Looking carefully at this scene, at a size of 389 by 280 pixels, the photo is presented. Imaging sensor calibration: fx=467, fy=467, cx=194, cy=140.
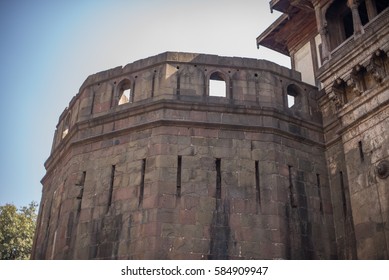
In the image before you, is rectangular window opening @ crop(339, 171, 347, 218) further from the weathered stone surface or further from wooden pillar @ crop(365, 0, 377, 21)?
wooden pillar @ crop(365, 0, 377, 21)

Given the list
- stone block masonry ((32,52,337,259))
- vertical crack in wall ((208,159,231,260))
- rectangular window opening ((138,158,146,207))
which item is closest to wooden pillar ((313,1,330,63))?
stone block masonry ((32,52,337,259))

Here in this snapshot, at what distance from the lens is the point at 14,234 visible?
93.4 ft

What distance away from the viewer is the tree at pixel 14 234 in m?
28.0

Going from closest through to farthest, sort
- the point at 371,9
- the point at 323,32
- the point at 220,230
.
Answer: the point at 220,230 < the point at 371,9 < the point at 323,32

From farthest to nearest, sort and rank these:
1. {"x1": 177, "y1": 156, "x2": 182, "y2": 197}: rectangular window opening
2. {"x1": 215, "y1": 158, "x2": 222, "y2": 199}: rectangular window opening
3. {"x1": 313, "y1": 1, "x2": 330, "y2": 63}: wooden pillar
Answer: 1. {"x1": 313, "y1": 1, "x2": 330, "y2": 63}: wooden pillar
2. {"x1": 215, "y1": 158, "x2": 222, "y2": 199}: rectangular window opening
3. {"x1": 177, "y1": 156, "x2": 182, "y2": 197}: rectangular window opening

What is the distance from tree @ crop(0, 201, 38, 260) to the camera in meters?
28.0

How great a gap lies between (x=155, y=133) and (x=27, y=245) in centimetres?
2048

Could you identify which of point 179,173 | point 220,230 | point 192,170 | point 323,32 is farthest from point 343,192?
point 323,32

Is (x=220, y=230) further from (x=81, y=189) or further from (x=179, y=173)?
(x=81, y=189)

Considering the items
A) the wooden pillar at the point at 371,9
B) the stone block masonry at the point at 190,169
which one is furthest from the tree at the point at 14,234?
the wooden pillar at the point at 371,9

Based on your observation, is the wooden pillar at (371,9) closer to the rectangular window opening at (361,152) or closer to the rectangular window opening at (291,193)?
the rectangular window opening at (361,152)

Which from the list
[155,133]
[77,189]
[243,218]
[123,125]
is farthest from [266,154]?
[77,189]

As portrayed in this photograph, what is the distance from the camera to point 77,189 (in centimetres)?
1130

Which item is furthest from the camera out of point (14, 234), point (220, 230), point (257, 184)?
point (14, 234)
